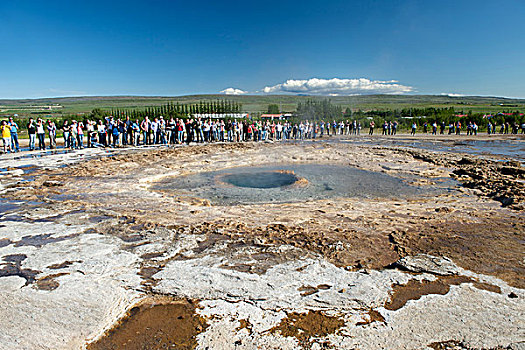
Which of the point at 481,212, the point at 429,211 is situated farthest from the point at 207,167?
the point at 481,212

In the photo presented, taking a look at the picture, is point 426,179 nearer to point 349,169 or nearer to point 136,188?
point 349,169

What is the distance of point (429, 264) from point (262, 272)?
201 cm

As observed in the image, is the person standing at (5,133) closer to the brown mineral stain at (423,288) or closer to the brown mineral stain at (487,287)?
the brown mineral stain at (423,288)

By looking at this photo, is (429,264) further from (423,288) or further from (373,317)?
(373,317)

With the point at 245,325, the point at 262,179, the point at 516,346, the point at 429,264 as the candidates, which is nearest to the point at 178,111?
the point at 262,179

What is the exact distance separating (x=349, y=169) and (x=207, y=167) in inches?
193

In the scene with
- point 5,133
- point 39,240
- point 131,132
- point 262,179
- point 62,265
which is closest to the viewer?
point 62,265

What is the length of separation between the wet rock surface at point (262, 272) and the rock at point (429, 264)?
0.07 feet

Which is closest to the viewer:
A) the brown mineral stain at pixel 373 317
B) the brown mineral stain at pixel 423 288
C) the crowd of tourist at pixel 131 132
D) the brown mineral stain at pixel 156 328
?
the brown mineral stain at pixel 156 328

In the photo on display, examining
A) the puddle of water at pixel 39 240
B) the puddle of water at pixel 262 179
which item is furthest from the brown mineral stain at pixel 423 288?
the puddle of water at pixel 262 179

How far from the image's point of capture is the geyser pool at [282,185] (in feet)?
25.5

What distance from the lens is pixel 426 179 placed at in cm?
970

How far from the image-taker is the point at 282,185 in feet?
29.3

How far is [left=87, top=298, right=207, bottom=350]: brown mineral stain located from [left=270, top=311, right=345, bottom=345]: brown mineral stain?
2.32ft
